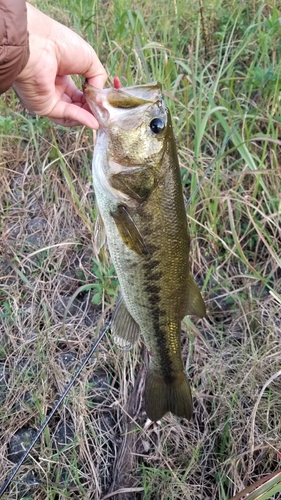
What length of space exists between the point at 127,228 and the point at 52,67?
2.25 ft

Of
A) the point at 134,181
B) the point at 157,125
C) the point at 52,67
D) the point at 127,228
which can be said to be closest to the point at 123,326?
the point at 127,228

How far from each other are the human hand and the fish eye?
26cm

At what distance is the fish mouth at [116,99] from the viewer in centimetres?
141

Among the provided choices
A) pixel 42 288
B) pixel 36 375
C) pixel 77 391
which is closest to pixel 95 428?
pixel 77 391

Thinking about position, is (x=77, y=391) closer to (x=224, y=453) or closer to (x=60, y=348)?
(x=60, y=348)

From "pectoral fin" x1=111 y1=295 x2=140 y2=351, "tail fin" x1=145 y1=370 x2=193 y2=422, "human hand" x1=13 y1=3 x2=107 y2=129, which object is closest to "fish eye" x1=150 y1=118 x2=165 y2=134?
"human hand" x1=13 y1=3 x2=107 y2=129

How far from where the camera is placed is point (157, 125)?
4.78 ft

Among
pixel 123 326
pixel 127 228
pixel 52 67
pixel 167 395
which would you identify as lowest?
pixel 167 395

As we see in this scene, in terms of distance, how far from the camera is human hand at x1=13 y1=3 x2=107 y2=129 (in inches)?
62.1

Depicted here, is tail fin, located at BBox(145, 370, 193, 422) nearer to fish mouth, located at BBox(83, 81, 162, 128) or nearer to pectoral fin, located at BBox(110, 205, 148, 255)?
pectoral fin, located at BBox(110, 205, 148, 255)

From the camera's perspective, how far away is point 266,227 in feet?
8.05

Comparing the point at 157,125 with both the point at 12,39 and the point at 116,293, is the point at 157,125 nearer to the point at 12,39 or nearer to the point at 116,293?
the point at 12,39

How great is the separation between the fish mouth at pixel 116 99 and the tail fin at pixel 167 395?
1005mm

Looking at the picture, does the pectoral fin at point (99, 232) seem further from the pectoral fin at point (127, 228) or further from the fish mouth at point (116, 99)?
the fish mouth at point (116, 99)
